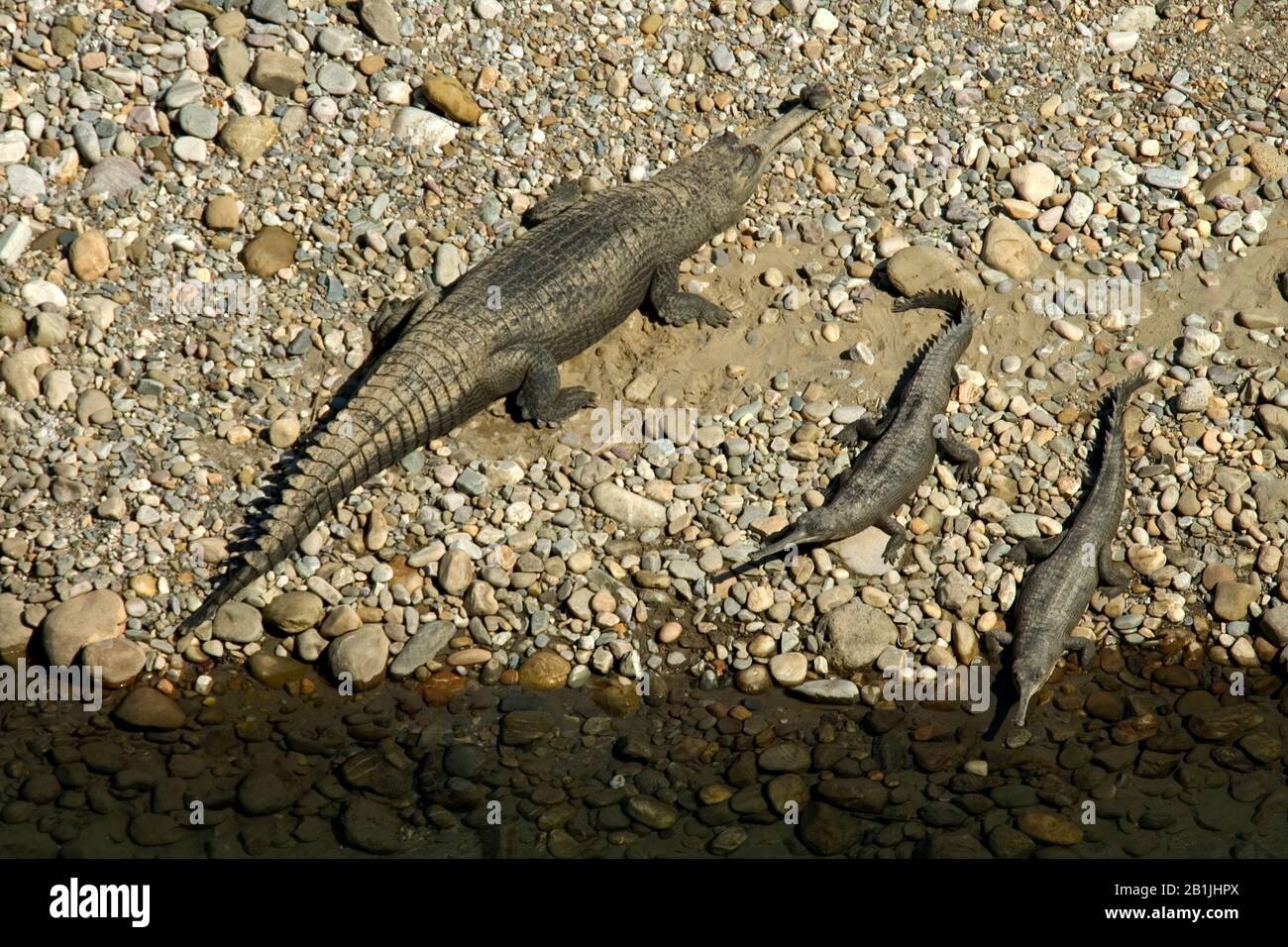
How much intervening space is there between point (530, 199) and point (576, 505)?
118 inches

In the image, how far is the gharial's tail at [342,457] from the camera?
7.66 metres

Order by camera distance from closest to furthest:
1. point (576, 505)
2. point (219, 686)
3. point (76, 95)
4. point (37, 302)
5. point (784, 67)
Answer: point (219, 686), point (576, 505), point (37, 302), point (76, 95), point (784, 67)

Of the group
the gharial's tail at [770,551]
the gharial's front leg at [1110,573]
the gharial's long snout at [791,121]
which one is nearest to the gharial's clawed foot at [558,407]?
the gharial's tail at [770,551]

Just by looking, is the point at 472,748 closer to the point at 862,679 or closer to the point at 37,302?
the point at 862,679

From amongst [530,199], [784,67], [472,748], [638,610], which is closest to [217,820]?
[472,748]

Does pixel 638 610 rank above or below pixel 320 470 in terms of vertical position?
below

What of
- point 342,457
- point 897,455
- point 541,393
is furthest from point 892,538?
point 342,457

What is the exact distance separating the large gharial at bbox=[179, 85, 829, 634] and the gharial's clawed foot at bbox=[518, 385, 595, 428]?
1 centimetres

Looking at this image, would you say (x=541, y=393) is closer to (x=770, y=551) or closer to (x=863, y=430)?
(x=770, y=551)

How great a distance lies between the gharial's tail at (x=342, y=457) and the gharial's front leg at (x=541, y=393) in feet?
1.91

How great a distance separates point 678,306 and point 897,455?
2.19m

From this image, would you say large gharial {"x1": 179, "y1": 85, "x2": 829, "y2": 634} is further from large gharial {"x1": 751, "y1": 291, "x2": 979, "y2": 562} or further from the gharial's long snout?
large gharial {"x1": 751, "y1": 291, "x2": 979, "y2": 562}

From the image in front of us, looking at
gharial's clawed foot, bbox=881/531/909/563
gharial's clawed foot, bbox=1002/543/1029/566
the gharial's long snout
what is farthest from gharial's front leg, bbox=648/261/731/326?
gharial's clawed foot, bbox=1002/543/1029/566

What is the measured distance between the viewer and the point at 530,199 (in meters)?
9.88
